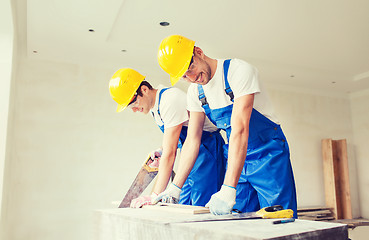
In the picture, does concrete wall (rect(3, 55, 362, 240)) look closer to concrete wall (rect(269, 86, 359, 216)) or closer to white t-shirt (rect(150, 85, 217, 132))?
concrete wall (rect(269, 86, 359, 216))

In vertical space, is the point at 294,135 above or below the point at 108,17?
below

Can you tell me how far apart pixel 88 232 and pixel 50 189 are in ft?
2.71

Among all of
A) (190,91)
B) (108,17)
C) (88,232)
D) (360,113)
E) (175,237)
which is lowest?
(88,232)

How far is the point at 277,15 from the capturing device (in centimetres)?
390

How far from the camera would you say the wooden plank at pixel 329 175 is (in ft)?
21.8

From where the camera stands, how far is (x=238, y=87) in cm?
177

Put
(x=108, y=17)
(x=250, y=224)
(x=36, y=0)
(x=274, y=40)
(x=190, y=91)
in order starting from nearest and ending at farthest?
(x=250, y=224)
(x=190, y=91)
(x=36, y=0)
(x=108, y=17)
(x=274, y=40)

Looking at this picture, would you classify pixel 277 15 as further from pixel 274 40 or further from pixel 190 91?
pixel 190 91

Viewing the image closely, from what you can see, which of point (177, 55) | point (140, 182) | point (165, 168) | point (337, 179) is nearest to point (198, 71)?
point (177, 55)

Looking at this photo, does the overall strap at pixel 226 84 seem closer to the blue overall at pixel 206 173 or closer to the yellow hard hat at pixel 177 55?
the yellow hard hat at pixel 177 55

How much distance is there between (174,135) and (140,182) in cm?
54

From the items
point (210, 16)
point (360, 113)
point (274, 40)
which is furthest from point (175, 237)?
point (360, 113)

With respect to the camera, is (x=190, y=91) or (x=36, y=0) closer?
(x=190, y=91)

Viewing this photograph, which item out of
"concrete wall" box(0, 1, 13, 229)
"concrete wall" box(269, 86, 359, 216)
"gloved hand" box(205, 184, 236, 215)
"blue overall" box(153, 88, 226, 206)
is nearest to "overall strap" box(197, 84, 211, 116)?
"blue overall" box(153, 88, 226, 206)
